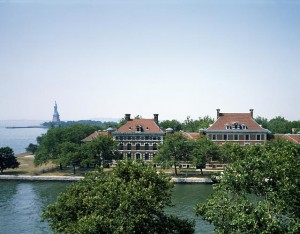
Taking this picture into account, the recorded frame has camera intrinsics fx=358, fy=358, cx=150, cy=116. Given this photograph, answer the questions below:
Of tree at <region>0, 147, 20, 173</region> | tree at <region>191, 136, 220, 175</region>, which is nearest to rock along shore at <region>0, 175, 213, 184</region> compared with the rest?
tree at <region>191, 136, 220, 175</region>

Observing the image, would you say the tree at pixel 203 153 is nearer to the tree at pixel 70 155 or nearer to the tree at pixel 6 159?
the tree at pixel 70 155

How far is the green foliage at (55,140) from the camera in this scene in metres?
78.0

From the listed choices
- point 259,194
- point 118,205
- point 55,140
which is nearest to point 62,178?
point 55,140

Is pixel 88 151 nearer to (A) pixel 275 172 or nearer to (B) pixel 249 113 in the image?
(B) pixel 249 113

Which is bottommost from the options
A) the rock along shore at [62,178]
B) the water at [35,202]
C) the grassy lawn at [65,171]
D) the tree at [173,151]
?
the water at [35,202]

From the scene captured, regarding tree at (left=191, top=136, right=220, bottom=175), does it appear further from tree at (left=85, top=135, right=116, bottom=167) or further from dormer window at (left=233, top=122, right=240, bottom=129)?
tree at (left=85, top=135, right=116, bottom=167)

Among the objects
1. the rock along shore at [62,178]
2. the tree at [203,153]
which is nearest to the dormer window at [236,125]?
the tree at [203,153]

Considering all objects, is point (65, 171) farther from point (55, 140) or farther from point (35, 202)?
point (35, 202)

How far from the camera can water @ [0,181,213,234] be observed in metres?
41.0

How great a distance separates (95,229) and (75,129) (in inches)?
2937

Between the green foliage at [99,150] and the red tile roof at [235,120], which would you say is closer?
the green foliage at [99,150]

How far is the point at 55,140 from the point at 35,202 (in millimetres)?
34318

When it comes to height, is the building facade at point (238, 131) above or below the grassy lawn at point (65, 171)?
above

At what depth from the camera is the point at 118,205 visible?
24.6 m
